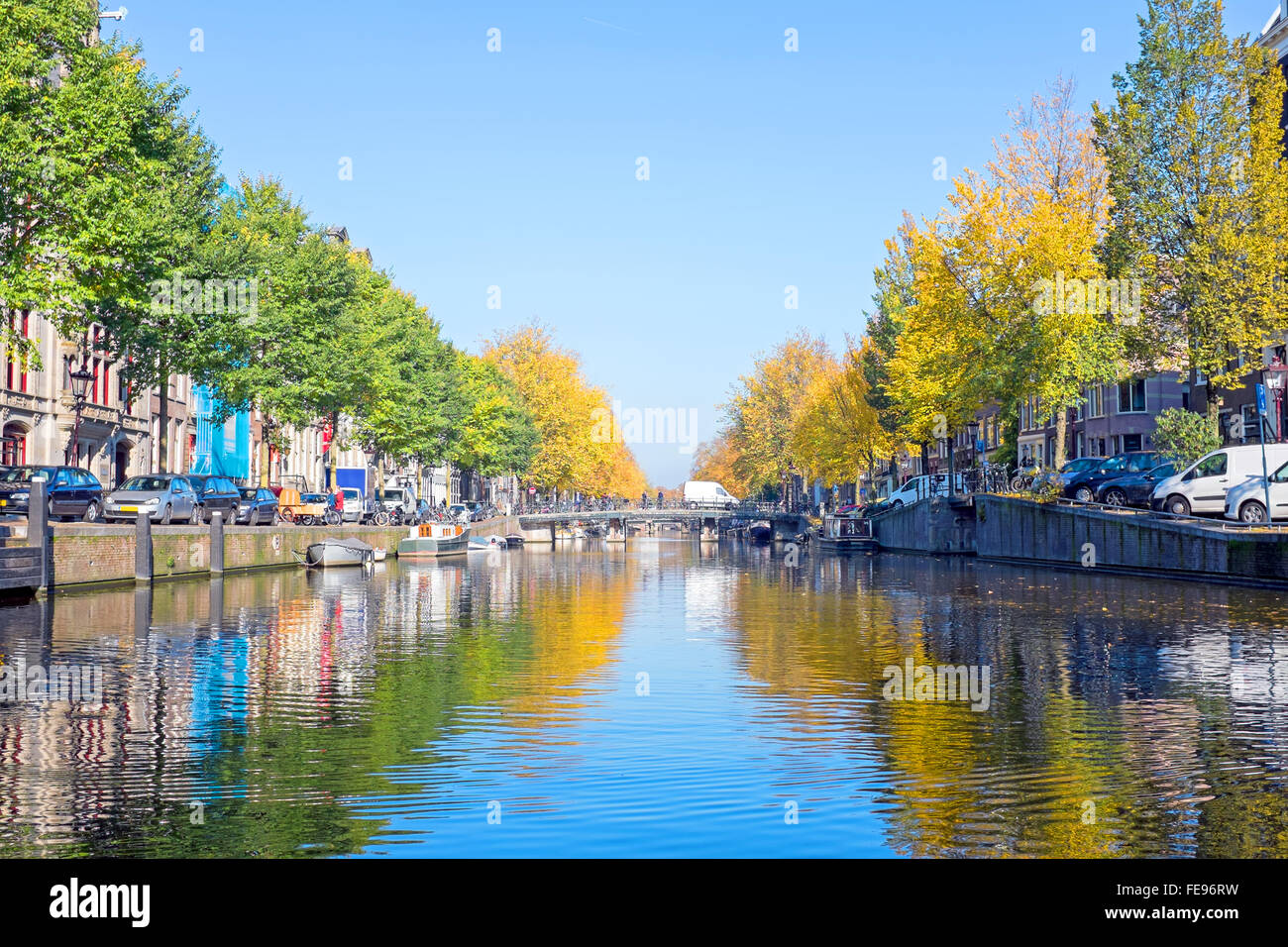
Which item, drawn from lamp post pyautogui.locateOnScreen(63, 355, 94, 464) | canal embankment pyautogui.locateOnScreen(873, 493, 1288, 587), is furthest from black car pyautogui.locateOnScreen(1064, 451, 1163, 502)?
lamp post pyautogui.locateOnScreen(63, 355, 94, 464)

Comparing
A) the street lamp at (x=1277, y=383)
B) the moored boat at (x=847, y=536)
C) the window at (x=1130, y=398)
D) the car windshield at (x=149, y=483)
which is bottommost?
the moored boat at (x=847, y=536)

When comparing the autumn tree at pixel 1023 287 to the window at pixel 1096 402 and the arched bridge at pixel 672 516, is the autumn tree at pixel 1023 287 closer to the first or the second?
the window at pixel 1096 402

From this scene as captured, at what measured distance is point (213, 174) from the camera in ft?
165

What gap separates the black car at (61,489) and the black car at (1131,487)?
3259 centimetres

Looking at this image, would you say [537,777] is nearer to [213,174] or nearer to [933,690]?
[933,690]

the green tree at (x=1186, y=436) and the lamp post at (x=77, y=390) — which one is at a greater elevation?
the lamp post at (x=77, y=390)

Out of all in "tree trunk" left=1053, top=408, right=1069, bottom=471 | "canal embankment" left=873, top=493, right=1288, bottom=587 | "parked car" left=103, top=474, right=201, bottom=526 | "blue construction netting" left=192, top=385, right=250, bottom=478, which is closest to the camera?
"canal embankment" left=873, top=493, right=1288, bottom=587

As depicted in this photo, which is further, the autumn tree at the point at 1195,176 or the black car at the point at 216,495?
the black car at the point at 216,495

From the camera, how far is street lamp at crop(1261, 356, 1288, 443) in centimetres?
3538

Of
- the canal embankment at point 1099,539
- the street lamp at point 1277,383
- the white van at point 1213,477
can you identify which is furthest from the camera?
the white van at point 1213,477

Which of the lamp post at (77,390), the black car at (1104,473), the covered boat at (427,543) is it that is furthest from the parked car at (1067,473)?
the lamp post at (77,390)

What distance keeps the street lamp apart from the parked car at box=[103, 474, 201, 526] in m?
30.8

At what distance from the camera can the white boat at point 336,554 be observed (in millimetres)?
53500

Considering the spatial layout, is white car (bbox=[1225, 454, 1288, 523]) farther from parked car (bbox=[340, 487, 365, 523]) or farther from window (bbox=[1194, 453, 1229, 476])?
parked car (bbox=[340, 487, 365, 523])
